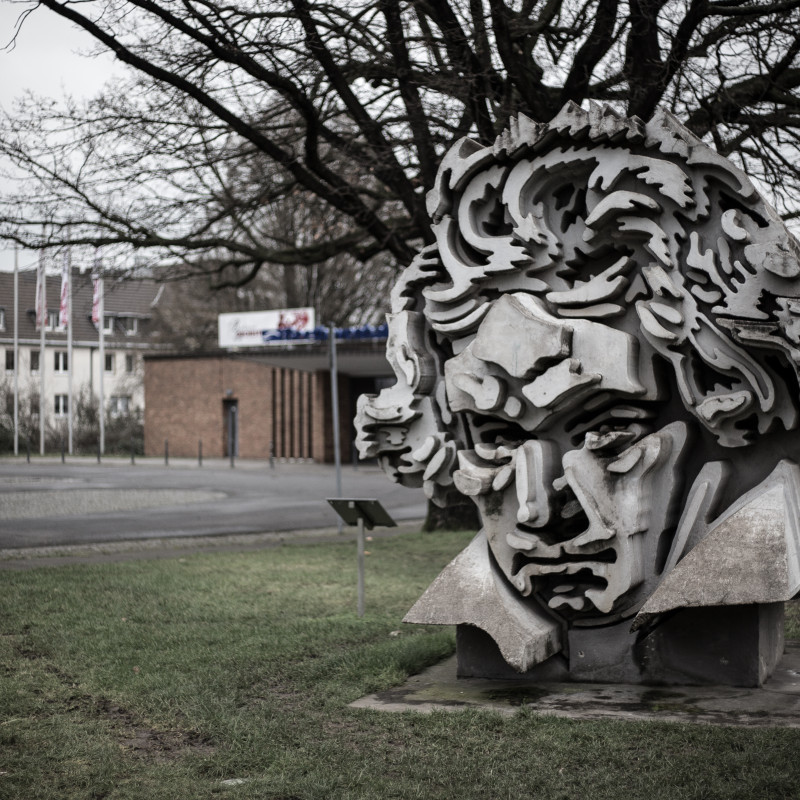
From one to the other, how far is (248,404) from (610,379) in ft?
116

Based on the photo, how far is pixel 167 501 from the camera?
20.1 meters

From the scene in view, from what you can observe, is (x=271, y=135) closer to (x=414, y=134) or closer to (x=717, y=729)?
(x=414, y=134)

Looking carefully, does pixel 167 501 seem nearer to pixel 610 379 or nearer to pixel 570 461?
pixel 570 461

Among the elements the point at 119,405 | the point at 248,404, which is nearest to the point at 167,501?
the point at 248,404

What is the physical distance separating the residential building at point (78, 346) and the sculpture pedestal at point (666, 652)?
46.7 metres

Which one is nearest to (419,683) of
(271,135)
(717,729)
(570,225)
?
(717,729)

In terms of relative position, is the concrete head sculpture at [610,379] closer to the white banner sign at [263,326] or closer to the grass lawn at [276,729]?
the grass lawn at [276,729]

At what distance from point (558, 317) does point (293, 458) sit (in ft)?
111

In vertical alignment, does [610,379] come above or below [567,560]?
above

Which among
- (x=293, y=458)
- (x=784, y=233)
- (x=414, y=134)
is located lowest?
(x=293, y=458)

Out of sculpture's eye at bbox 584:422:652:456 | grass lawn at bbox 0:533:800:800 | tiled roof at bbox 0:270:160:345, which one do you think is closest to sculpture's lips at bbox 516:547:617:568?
sculpture's eye at bbox 584:422:652:456

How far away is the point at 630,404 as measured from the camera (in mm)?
5961

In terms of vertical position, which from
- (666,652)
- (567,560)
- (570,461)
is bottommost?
(666,652)

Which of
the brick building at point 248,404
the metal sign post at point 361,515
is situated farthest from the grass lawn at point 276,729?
the brick building at point 248,404
